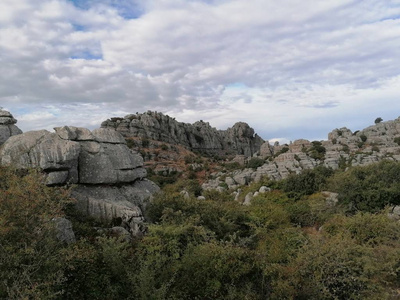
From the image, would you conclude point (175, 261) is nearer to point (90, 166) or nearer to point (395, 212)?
point (90, 166)

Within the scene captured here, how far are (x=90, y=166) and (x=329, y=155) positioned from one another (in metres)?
40.2

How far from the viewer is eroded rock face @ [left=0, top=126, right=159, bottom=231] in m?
13.6

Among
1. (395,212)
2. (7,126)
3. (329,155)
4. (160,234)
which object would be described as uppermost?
(7,126)

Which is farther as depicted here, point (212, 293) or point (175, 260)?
point (175, 260)

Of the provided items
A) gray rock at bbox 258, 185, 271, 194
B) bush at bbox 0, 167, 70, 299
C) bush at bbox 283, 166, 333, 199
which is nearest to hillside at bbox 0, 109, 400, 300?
bush at bbox 0, 167, 70, 299

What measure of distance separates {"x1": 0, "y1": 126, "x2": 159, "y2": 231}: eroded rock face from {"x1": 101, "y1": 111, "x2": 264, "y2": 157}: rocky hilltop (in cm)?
5095

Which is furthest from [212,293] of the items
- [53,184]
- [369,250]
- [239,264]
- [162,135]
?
[162,135]

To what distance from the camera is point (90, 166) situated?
51.4 feet

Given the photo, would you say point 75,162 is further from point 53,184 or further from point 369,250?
point 369,250

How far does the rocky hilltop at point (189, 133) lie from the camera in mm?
68938

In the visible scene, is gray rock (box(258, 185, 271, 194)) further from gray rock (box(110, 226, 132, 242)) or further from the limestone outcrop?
the limestone outcrop

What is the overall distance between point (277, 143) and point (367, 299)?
71839 mm

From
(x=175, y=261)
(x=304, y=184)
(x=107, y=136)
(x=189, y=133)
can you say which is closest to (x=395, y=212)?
(x=304, y=184)

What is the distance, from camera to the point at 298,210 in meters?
20.4
